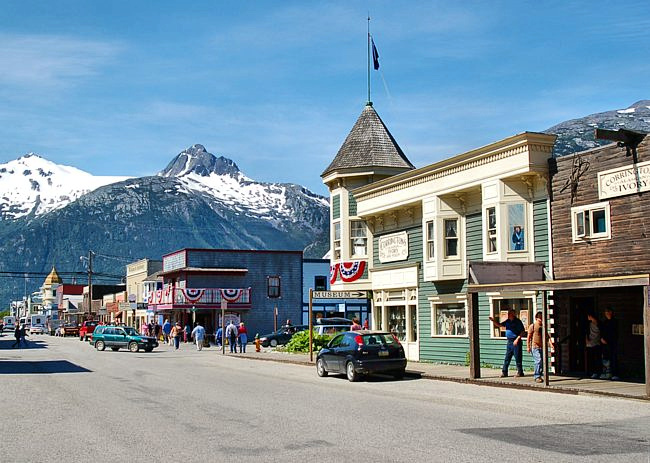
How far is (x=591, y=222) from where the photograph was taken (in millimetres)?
22047

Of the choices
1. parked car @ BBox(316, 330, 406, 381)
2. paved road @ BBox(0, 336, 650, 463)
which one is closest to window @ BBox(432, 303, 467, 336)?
parked car @ BBox(316, 330, 406, 381)

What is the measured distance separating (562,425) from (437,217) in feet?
50.0

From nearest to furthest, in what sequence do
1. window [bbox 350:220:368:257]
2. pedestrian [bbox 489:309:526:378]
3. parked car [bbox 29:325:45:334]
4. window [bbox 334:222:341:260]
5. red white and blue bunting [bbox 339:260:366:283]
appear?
pedestrian [bbox 489:309:526:378] < red white and blue bunting [bbox 339:260:366:283] < window [bbox 350:220:368:257] < window [bbox 334:222:341:260] < parked car [bbox 29:325:45:334]

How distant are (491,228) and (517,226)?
1.43 metres

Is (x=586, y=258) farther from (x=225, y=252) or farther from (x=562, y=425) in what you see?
(x=225, y=252)

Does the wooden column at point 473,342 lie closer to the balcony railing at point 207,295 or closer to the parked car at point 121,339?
the parked car at point 121,339

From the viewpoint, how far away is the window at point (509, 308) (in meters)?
24.8

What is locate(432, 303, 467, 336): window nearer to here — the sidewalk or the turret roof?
the sidewalk

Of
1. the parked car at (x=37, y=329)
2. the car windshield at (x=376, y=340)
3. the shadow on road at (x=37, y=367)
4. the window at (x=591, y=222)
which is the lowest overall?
the parked car at (x=37, y=329)

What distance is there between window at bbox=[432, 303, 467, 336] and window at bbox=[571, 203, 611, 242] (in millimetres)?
6424

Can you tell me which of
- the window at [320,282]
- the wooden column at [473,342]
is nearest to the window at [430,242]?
the wooden column at [473,342]

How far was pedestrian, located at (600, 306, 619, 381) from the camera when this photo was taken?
821 inches

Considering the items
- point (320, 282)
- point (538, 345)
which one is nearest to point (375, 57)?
point (538, 345)

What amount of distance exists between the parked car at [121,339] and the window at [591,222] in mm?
29805
